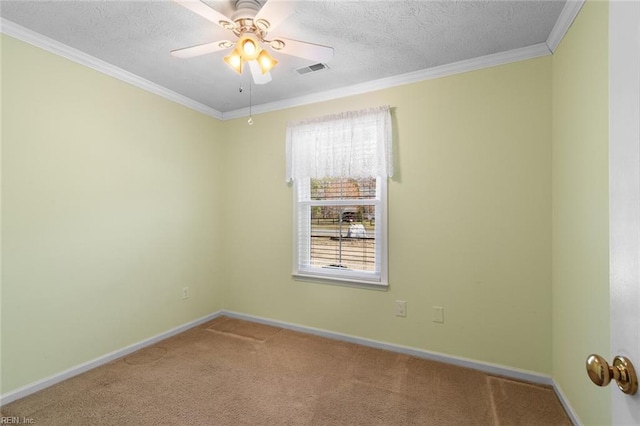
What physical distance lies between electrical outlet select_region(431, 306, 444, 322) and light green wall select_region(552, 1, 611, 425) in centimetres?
76

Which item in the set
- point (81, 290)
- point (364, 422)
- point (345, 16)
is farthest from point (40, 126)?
point (364, 422)

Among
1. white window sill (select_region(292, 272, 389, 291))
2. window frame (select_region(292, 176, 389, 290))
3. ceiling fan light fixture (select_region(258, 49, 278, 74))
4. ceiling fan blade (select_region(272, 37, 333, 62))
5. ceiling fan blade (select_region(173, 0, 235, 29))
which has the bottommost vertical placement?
white window sill (select_region(292, 272, 389, 291))

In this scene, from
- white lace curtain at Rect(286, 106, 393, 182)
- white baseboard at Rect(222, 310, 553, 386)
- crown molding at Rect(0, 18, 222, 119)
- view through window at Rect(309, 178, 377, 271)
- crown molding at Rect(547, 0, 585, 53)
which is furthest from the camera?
view through window at Rect(309, 178, 377, 271)

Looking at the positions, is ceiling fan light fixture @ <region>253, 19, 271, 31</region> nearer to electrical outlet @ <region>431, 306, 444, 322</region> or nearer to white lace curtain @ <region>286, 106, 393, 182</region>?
white lace curtain @ <region>286, 106, 393, 182</region>

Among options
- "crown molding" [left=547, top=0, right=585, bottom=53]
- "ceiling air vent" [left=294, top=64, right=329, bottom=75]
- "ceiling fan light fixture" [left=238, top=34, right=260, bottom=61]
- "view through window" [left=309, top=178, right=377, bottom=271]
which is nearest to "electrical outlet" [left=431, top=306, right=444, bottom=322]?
"view through window" [left=309, top=178, right=377, bottom=271]

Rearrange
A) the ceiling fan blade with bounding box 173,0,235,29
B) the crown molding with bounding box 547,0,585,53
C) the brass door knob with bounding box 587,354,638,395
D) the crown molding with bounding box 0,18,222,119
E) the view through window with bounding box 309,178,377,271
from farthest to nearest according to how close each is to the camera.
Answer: the view through window with bounding box 309,178,377,271 < the crown molding with bounding box 0,18,222,119 < the crown molding with bounding box 547,0,585,53 < the ceiling fan blade with bounding box 173,0,235,29 < the brass door knob with bounding box 587,354,638,395

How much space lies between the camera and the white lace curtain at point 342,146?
2746 mm

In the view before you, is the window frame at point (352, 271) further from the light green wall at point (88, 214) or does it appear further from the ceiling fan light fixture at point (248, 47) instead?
the ceiling fan light fixture at point (248, 47)

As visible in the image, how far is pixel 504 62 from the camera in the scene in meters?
2.33

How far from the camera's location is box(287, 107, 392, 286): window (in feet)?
9.16

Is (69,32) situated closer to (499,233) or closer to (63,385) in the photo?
(63,385)

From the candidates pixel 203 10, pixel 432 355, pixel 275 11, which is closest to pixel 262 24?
pixel 275 11

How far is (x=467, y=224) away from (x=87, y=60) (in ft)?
10.8

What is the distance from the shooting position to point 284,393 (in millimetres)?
2119
